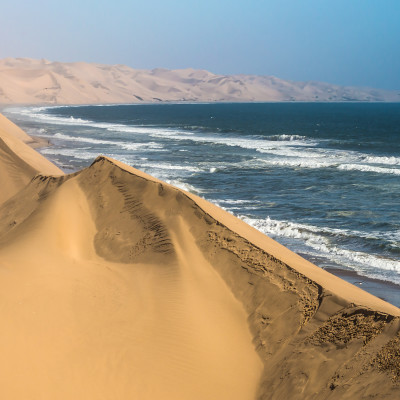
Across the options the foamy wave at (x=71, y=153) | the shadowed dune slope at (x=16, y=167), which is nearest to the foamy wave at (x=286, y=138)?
the foamy wave at (x=71, y=153)

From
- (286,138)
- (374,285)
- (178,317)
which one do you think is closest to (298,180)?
(374,285)

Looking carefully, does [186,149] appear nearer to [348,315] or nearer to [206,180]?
[206,180]

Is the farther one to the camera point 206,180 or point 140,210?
point 206,180

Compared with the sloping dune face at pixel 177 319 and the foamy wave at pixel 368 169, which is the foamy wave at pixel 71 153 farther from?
the sloping dune face at pixel 177 319

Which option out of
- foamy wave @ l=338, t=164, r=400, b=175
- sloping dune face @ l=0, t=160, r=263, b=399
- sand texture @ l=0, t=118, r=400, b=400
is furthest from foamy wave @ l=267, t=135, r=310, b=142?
sand texture @ l=0, t=118, r=400, b=400

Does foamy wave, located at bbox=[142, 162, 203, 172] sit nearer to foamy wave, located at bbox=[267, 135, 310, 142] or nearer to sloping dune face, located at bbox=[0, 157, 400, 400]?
sloping dune face, located at bbox=[0, 157, 400, 400]

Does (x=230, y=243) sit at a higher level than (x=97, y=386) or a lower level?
higher

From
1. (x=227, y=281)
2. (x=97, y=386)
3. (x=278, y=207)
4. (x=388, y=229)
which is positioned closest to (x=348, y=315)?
(x=227, y=281)
